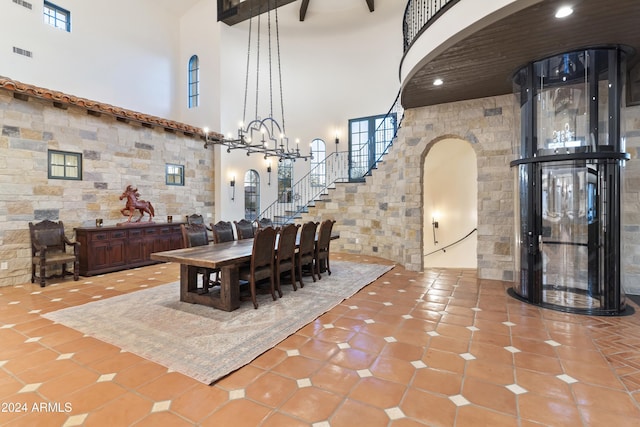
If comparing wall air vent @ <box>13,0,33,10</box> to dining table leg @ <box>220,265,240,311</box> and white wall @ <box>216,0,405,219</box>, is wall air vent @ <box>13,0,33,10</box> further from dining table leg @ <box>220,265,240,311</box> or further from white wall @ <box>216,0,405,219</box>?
dining table leg @ <box>220,265,240,311</box>

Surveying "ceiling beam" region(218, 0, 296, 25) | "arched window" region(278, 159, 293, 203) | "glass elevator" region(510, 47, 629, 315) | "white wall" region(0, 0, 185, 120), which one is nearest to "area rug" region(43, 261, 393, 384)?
"glass elevator" region(510, 47, 629, 315)

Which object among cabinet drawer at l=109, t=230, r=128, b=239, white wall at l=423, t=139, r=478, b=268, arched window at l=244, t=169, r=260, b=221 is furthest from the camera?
arched window at l=244, t=169, r=260, b=221

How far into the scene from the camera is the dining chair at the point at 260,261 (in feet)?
12.6

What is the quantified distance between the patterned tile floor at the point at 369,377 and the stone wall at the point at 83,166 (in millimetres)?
2076

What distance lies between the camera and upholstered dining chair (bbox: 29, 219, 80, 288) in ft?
16.3

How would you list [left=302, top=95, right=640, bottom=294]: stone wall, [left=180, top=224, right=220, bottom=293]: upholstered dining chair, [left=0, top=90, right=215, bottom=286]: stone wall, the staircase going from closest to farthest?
[left=302, top=95, right=640, bottom=294]: stone wall
[left=180, top=224, right=220, bottom=293]: upholstered dining chair
[left=0, top=90, right=215, bottom=286]: stone wall
the staircase

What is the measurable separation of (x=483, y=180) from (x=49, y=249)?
761 cm

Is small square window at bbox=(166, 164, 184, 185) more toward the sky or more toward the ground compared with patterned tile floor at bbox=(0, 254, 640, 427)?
more toward the sky

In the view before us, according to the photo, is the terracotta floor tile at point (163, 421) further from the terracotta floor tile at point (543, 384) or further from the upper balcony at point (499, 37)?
the upper balcony at point (499, 37)

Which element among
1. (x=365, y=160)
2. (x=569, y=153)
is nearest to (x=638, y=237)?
(x=569, y=153)

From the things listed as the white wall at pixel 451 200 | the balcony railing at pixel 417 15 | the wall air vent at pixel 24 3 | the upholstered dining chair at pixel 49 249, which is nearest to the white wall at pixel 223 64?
the wall air vent at pixel 24 3

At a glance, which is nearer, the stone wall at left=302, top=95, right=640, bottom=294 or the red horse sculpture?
the stone wall at left=302, top=95, right=640, bottom=294

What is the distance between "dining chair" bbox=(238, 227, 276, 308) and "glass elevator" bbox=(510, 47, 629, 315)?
3408mm

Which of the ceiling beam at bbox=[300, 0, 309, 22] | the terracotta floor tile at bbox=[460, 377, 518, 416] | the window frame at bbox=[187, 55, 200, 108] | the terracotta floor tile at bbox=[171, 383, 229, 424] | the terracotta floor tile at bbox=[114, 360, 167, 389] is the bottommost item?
the terracotta floor tile at bbox=[460, 377, 518, 416]
